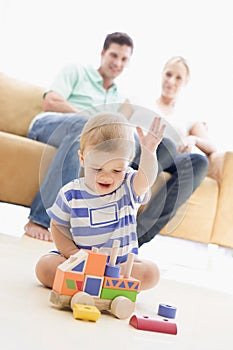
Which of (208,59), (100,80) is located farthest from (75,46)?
(100,80)

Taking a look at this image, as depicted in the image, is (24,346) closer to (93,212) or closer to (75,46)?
(93,212)

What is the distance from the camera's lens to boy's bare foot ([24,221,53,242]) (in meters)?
1.94

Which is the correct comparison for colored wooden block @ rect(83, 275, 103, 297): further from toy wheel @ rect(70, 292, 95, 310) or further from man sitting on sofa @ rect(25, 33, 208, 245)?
man sitting on sofa @ rect(25, 33, 208, 245)

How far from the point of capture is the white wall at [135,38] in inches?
137

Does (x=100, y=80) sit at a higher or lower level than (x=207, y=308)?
higher

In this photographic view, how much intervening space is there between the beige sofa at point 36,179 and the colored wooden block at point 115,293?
864 millimetres

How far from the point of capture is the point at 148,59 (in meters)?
3.49

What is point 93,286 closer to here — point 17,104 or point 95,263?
point 95,263

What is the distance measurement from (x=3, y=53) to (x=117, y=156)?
8.40 feet

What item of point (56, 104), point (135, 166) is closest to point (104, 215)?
point (135, 166)

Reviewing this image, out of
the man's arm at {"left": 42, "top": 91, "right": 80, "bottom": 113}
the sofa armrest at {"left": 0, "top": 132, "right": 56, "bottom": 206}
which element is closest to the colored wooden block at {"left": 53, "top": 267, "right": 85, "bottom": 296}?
the sofa armrest at {"left": 0, "top": 132, "right": 56, "bottom": 206}

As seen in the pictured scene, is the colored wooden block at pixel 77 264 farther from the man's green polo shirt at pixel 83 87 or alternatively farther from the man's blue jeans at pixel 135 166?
the man's green polo shirt at pixel 83 87

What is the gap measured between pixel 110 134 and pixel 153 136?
87 mm

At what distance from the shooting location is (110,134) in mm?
1118
